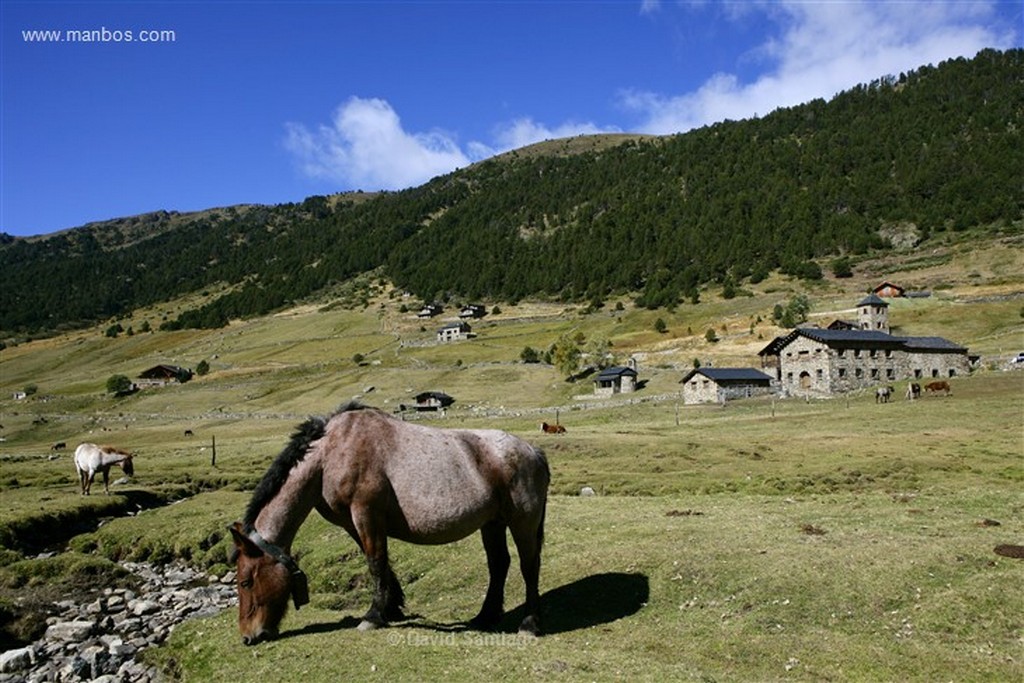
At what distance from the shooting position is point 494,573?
13.0 m

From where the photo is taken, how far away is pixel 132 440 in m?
87.0

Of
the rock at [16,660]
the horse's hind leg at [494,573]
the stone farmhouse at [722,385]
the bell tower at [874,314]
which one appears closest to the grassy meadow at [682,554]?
the horse's hind leg at [494,573]

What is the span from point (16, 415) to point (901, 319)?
17010 cm

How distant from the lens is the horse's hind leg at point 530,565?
12289 millimetres

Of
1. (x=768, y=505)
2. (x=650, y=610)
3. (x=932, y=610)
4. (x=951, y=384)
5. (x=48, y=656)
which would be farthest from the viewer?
(x=951, y=384)

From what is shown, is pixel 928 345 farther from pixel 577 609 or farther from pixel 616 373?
pixel 577 609

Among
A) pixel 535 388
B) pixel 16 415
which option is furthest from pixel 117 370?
pixel 535 388

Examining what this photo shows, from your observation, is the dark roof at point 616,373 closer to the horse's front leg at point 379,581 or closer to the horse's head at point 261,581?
the horse's front leg at point 379,581

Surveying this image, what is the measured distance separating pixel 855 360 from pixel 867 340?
11.4ft

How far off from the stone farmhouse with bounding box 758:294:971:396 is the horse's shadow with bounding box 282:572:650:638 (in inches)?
3258

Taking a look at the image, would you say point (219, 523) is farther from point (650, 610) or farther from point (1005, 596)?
point (1005, 596)

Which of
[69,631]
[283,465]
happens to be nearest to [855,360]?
[69,631]

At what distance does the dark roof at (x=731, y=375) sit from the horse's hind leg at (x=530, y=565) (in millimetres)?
81387

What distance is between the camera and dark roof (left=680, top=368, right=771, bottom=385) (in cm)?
9014
